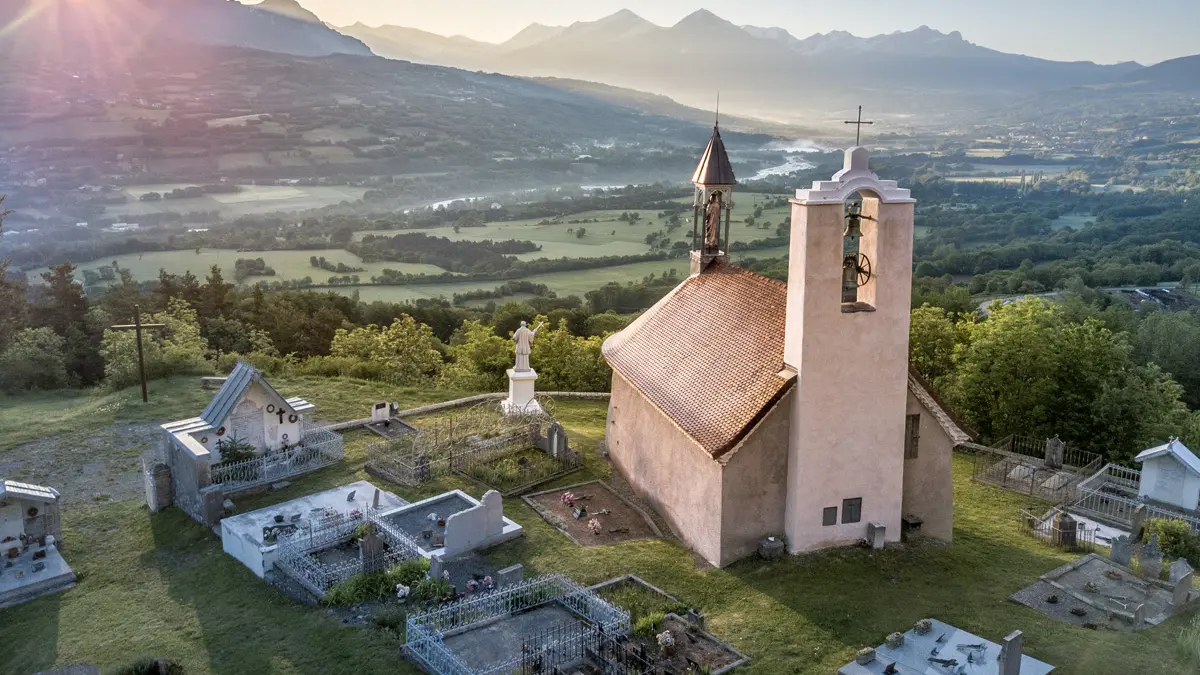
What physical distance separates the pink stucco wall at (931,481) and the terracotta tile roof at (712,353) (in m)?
4.24

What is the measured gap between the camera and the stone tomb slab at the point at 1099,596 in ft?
57.7

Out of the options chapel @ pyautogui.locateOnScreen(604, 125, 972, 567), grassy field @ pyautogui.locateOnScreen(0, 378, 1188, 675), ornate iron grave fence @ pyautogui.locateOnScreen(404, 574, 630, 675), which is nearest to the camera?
ornate iron grave fence @ pyautogui.locateOnScreen(404, 574, 630, 675)

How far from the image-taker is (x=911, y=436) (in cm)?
2111

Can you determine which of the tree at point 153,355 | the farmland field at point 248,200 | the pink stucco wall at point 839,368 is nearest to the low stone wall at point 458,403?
the tree at point 153,355

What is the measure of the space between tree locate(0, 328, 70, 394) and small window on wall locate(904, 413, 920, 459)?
3999 cm

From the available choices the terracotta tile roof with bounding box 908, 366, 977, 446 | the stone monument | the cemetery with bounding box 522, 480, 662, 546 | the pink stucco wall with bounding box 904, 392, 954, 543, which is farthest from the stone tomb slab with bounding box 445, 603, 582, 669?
the stone monument

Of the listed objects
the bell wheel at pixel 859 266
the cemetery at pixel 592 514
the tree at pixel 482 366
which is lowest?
the tree at pixel 482 366

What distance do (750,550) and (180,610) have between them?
41.3 feet

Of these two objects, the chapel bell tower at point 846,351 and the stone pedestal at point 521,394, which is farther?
the stone pedestal at point 521,394

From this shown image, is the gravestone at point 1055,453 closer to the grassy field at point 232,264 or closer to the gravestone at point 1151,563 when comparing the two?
the gravestone at point 1151,563

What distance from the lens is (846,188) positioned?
19.0m

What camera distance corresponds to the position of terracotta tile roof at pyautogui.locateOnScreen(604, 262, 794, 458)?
65.3 feet

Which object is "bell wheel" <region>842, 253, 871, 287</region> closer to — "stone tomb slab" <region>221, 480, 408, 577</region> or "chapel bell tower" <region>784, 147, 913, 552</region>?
"chapel bell tower" <region>784, 147, 913, 552</region>

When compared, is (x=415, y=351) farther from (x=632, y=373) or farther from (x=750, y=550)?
(x=750, y=550)
